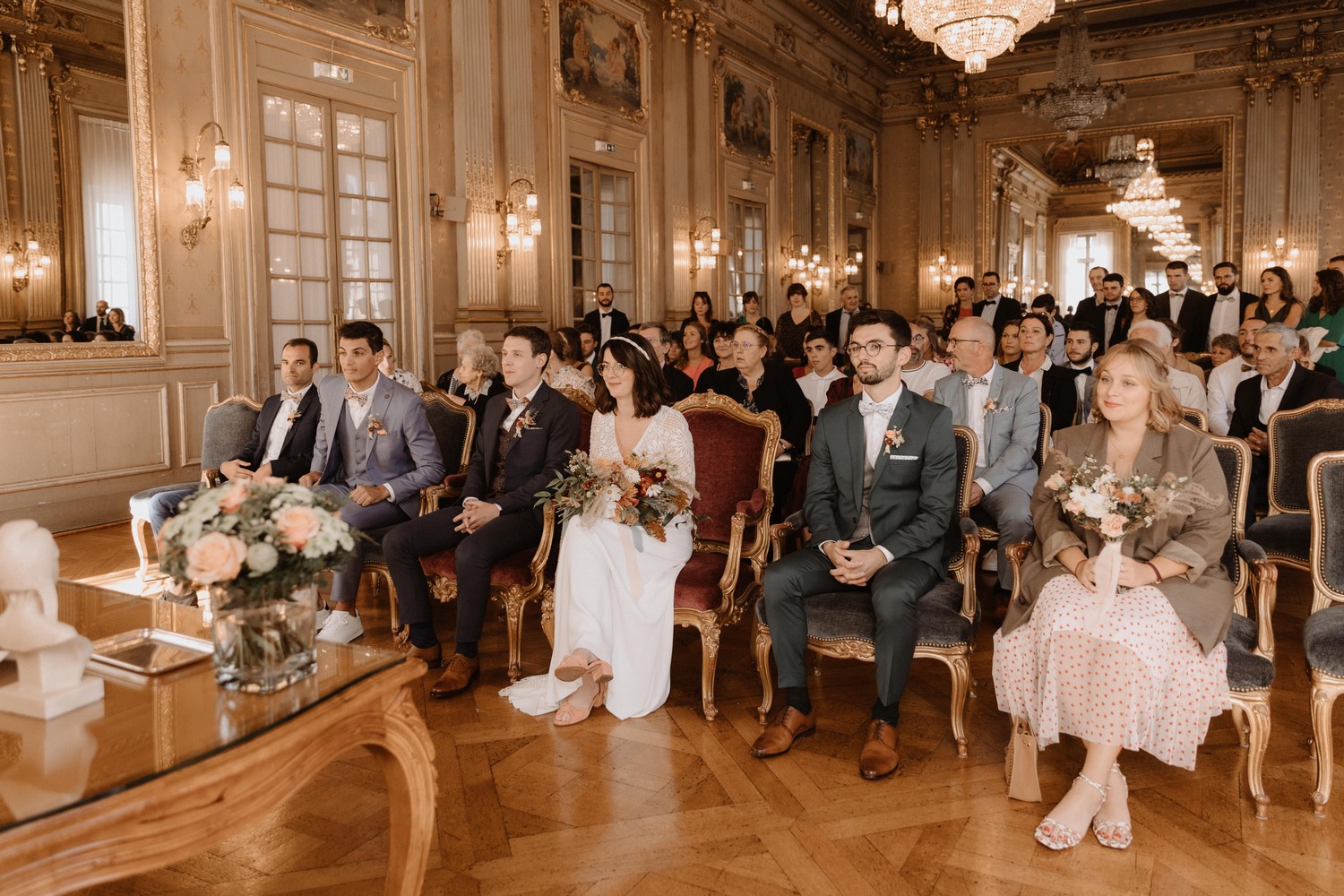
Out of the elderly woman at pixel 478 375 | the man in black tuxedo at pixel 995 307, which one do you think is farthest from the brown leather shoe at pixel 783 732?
the man in black tuxedo at pixel 995 307

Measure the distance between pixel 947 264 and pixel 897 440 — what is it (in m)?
14.8

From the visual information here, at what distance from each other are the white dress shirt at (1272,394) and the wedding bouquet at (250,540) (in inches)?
201

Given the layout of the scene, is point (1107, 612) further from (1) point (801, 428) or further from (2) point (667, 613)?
(1) point (801, 428)

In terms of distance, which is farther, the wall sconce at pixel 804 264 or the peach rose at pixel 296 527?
the wall sconce at pixel 804 264

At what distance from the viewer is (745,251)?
14039 millimetres

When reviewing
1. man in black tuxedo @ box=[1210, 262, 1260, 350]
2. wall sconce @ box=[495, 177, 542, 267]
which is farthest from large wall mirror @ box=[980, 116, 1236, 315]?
wall sconce @ box=[495, 177, 542, 267]

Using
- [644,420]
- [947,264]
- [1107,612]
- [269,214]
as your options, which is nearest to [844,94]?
[947,264]

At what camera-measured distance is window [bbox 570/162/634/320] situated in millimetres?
10648

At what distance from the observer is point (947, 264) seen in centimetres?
1744

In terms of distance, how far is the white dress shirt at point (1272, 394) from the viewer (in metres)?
5.21

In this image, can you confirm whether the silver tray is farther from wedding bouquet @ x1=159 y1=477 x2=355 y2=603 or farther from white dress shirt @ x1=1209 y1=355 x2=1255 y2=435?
white dress shirt @ x1=1209 y1=355 x2=1255 y2=435

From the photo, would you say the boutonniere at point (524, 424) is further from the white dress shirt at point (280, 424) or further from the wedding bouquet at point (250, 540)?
the wedding bouquet at point (250, 540)

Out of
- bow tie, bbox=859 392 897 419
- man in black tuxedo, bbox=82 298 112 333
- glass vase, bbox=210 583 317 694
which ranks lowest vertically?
glass vase, bbox=210 583 317 694

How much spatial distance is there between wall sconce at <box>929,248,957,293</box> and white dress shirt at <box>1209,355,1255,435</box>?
11467mm
